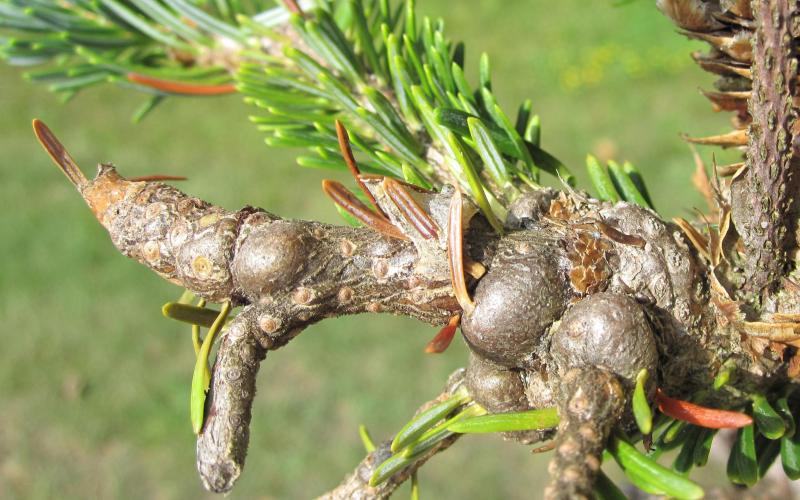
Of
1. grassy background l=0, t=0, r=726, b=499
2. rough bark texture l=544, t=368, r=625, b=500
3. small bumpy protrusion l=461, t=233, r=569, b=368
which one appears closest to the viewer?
rough bark texture l=544, t=368, r=625, b=500

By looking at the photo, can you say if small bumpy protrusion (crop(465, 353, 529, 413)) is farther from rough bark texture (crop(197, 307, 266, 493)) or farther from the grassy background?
the grassy background

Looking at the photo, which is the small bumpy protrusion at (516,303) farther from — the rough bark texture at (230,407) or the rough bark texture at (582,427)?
the rough bark texture at (230,407)

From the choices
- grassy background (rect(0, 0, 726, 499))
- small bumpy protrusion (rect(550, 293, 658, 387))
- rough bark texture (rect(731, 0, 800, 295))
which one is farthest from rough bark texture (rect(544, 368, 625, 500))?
grassy background (rect(0, 0, 726, 499))

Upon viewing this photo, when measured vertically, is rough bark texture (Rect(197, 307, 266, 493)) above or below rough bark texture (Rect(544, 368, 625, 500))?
above

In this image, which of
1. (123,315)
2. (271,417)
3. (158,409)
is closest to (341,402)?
(271,417)

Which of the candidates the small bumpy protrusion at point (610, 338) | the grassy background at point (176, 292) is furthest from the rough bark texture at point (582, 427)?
the grassy background at point (176, 292)

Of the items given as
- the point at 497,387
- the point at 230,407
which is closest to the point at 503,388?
the point at 497,387

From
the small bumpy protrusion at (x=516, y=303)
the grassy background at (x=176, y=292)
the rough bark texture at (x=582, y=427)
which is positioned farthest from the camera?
the grassy background at (x=176, y=292)
